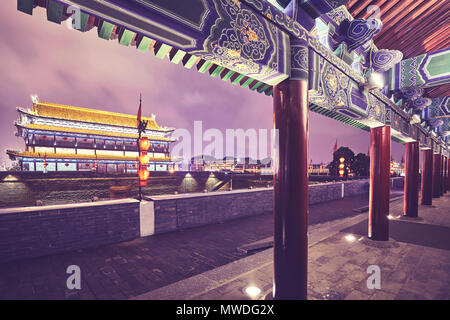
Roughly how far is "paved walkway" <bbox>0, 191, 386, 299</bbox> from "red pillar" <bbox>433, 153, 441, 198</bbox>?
13.2 metres

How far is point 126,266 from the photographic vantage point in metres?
3.79

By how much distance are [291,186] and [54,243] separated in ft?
16.3

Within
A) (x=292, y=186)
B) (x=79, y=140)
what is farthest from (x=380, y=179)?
(x=79, y=140)

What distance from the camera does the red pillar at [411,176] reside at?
24.1 feet

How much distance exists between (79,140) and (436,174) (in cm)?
3939

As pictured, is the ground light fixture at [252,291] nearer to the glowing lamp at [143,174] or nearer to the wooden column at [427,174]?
the glowing lamp at [143,174]

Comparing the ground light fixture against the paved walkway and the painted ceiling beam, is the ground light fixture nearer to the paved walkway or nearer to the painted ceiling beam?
the paved walkway

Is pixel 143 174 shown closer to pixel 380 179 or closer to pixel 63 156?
pixel 380 179

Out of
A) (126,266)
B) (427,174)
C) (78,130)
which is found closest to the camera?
(126,266)

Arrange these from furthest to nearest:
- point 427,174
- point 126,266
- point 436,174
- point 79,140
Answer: point 79,140, point 436,174, point 427,174, point 126,266

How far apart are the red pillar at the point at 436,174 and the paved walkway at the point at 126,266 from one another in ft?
43.3

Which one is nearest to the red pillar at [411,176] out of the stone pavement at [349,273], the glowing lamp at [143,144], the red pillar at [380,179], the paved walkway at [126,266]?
the stone pavement at [349,273]
